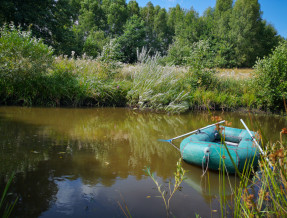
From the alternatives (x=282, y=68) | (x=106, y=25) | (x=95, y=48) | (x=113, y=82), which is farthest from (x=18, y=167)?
(x=106, y=25)

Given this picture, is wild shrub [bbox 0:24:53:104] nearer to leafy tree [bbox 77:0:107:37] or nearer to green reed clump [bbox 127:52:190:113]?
green reed clump [bbox 127:52:190:113]

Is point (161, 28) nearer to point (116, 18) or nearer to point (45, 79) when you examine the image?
point (116, 18)

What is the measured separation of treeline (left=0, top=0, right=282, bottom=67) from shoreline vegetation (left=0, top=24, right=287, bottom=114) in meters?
0.76

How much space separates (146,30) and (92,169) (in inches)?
1673

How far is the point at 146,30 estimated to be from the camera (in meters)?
43.6

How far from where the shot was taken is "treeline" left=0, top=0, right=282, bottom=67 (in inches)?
646

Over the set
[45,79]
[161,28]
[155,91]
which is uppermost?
[161,28]

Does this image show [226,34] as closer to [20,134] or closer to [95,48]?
[95,48]

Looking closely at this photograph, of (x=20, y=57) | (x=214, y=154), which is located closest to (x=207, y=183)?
(x=214, y=154)

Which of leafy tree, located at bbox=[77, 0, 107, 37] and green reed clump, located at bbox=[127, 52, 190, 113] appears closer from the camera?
green reed clump, located at bbox=[127, 52, 190, 113]

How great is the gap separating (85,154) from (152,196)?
1.83 m

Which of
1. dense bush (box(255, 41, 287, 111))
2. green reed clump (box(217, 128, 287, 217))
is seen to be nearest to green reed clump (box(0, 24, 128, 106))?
dense bush (box(255, 41, 287, 111))

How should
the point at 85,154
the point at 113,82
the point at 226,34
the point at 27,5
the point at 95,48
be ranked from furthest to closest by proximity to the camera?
1. the point at 226,34
2. the point at 95,48
3. the point at 27,5
4. the point at 113,82
5. the point at 85,154

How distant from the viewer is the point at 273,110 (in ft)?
36.7
